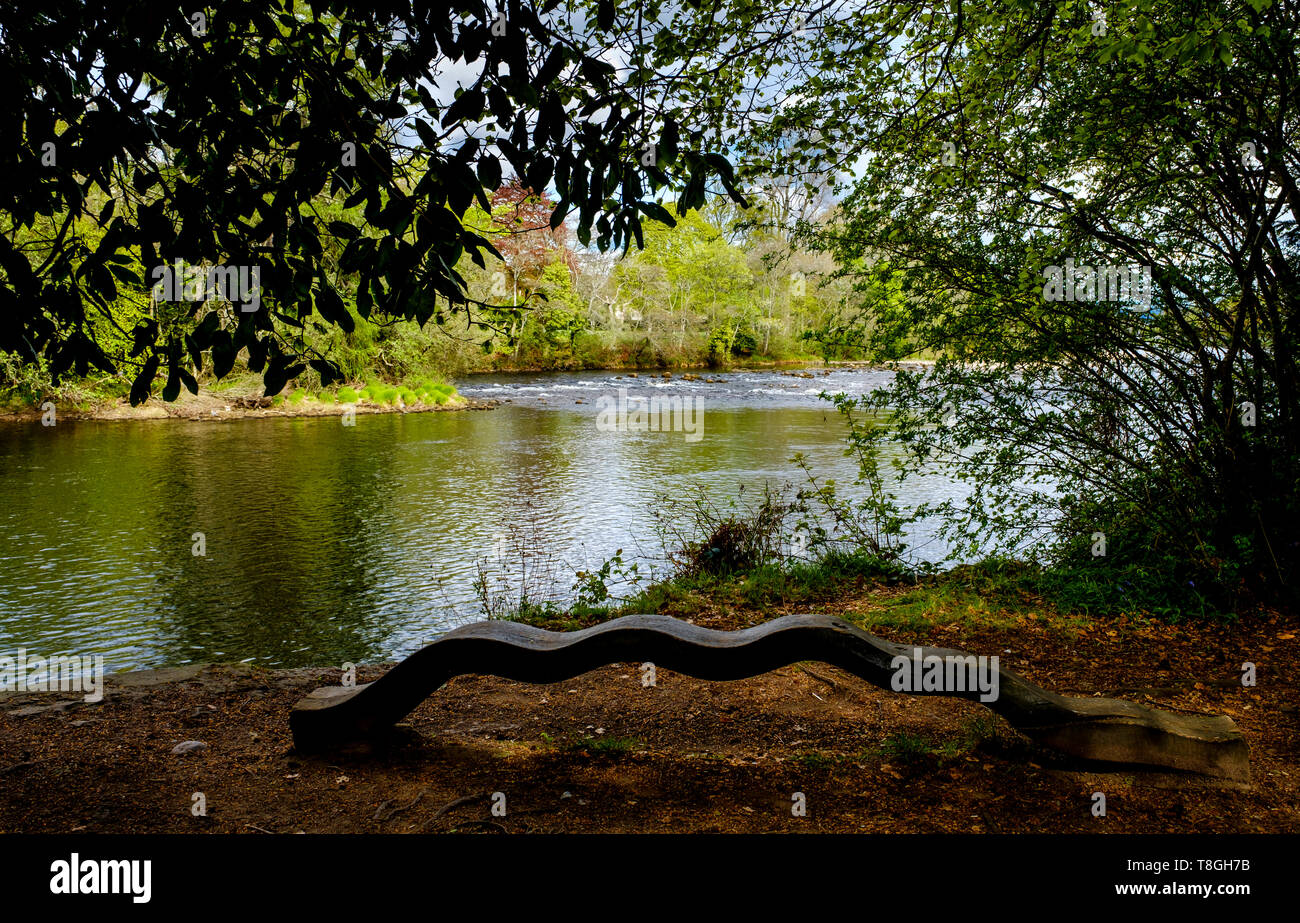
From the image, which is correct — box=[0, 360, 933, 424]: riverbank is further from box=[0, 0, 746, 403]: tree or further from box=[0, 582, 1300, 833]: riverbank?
box=[0, 0, 746, 403]: tree

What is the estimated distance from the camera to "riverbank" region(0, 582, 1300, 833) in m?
3.02

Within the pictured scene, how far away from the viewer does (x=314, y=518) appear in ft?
38.1

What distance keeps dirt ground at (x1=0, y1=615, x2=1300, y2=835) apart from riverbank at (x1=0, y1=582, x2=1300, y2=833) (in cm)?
1

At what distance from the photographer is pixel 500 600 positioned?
7.67 metres

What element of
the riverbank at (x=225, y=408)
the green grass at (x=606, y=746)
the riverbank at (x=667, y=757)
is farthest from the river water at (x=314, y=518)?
the green grass at (x=606, y=746)

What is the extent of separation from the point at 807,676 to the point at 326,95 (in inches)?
167

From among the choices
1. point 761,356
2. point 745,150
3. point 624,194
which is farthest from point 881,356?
point 761,356

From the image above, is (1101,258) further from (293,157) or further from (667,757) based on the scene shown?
(293,157)

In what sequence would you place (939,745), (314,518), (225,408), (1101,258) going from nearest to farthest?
(939,745)
(1101,258)
(314,518)
(225,408)

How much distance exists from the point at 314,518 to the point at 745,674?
9.79 meters

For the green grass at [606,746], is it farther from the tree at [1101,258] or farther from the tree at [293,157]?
the tree at [1101,258]

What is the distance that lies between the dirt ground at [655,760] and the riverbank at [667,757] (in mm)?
14

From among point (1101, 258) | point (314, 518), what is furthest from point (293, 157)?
point (314, 518)
